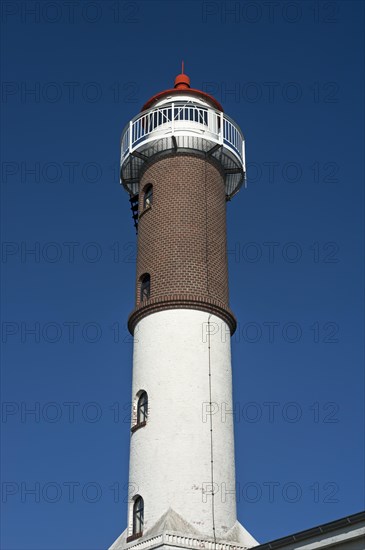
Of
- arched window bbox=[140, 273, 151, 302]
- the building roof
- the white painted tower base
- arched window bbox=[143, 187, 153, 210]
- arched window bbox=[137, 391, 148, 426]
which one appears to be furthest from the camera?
arched window bbox=[143, 187, 153, 210]

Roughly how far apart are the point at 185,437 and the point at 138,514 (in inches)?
120

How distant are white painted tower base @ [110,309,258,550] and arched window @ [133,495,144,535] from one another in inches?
9.0

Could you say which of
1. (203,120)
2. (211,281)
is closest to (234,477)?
(211,281)

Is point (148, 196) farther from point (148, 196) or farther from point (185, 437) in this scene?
point (185, 437)

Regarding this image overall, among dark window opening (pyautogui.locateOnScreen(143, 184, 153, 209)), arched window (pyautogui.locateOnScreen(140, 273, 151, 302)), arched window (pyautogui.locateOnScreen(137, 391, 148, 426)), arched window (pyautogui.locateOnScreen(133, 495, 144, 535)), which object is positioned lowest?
arched window (pyautogui.locateOnScreen(133, 495, 144, 535))

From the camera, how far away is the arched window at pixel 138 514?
27.5 meters

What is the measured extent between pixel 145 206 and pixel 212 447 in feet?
36.0

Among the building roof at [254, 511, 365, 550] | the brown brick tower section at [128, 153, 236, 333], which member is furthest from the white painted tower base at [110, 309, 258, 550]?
the building roof at [254, 511, 365, 550]

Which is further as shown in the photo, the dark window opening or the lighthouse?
the dark window opening

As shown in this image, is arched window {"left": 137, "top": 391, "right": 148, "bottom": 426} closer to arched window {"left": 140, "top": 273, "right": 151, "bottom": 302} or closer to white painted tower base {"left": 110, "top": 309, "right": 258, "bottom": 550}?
white painted tower base {"left": 110, "top": 309, "right": 258, "bottom": 550}

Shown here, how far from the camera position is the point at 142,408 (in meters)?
29.4

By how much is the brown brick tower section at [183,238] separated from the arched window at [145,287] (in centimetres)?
6

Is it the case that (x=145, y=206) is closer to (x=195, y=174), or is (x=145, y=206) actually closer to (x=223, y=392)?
(x=195, y=174)

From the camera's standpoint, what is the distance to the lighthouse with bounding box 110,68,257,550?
27.0 metres
